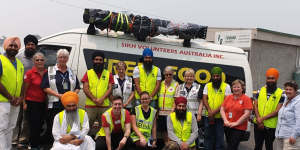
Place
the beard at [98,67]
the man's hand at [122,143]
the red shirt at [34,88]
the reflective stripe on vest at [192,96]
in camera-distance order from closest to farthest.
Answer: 1. the man's hand at [122,143]
2. the red shirt at [34,88]
3. the beard at [98,67]
4. the reflective stripe on vest at [192,96]

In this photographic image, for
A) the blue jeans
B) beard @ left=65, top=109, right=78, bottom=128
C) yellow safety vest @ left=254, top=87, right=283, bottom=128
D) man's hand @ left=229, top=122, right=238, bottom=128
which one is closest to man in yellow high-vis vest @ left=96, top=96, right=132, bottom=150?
beard @ left=65, top=109, right=78, bottom=128

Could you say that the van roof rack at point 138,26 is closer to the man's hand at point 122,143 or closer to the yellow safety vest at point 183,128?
the yellow safety vest at point 183,128

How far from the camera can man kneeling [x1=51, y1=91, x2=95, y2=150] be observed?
13.3ft

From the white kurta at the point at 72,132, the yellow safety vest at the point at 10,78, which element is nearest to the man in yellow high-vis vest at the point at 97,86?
the white kurta at the point at 72,132

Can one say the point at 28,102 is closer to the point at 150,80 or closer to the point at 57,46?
the point at 57,46

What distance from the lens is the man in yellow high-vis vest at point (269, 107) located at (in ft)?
16.1

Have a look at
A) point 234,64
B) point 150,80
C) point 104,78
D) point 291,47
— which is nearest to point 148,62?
point 150,80

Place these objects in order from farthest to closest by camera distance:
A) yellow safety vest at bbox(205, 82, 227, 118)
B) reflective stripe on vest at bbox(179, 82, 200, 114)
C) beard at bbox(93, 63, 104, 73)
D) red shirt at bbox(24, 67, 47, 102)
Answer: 1. reflective stripe on vest at bbox(179, 82, 200, 114)
2. yellow safety vest at bbox(205, 82, 227, 118)
3. beard at bbox(93, 63, 104, 73)
4. red shirt at bbox(24, 67, 47, 102)

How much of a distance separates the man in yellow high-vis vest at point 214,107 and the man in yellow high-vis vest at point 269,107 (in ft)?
2.12

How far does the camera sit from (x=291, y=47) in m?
20.4

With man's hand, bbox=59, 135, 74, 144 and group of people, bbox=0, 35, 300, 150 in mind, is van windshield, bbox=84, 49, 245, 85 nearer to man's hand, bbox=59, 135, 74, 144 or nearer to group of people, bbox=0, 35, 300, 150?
Result: group of people, bbox=0, 35, 300, 150

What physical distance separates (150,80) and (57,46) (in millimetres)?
2029

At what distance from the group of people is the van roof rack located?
64cm

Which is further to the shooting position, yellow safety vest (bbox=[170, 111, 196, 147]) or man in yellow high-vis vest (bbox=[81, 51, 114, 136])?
man in yellow high-vis vest (bbox=[81, 51, 114, 136])
